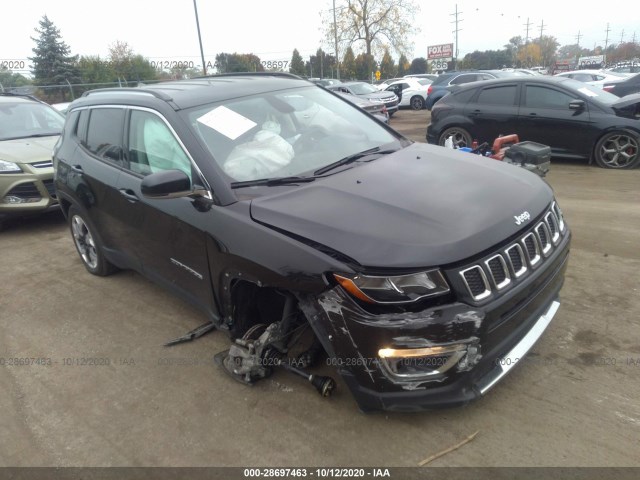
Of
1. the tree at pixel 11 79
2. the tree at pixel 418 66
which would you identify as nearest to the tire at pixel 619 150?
the tree at pixel 11 79

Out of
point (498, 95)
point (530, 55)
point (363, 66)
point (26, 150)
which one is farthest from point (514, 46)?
point (26, 150)

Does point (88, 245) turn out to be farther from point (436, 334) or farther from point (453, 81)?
point (453, 81)

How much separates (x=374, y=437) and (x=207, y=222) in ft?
5.02

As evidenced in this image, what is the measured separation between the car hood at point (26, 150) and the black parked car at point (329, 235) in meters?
3.08

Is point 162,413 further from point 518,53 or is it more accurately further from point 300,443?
point 518,53

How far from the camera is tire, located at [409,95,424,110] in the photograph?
22478 mm

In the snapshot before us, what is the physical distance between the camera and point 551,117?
27.2 feet

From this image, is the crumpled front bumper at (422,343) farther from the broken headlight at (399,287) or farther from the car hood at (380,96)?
the car hood at (380,96)

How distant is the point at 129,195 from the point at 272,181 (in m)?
1.34

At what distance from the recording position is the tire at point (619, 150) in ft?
25.7

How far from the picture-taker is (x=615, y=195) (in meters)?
6.48

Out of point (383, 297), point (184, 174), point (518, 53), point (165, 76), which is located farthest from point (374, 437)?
point (518, 53)

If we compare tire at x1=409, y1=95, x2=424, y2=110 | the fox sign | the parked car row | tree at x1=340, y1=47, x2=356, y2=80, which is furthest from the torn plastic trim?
the fox sign

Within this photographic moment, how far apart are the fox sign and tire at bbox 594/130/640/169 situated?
57661mm
